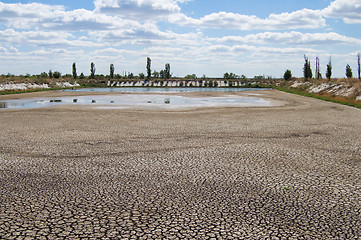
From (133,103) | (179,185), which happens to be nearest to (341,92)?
(133,103)

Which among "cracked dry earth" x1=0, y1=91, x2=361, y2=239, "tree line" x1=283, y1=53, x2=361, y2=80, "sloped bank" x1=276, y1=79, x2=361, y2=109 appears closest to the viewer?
"cracked dry earth" x1=0, y1=91, x2=361, y2=239

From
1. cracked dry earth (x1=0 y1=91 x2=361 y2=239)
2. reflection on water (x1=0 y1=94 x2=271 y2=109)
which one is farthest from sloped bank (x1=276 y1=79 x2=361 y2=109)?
cracked dry earth (x1=0 y1=91 x2=361 y2=239)

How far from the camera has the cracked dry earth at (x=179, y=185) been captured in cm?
505

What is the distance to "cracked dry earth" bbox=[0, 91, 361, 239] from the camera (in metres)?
5.05

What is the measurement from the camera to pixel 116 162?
890 centimetres

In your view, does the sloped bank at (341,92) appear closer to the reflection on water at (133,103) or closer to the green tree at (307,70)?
the reflection on water at (133,103)

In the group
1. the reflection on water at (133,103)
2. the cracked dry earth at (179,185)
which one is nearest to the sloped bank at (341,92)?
the reflection on water at (133,103)

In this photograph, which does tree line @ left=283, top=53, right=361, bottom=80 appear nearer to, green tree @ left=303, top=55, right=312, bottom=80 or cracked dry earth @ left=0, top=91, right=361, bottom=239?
green tree @ left=303, top=55, right=312, bottom=80

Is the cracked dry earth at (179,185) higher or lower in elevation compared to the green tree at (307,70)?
lower

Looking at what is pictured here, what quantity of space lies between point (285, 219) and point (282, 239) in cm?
74

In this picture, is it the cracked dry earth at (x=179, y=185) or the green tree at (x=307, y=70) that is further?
the green tree at (x=307, y=70)

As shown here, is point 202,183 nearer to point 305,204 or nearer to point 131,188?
point 131,188

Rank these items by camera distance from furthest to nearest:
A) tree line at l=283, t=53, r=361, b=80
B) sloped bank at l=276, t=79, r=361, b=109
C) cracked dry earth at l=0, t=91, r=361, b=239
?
tree line at l=283, t=53, r=361, b=80, sloped bank at l=276, t=79, r=361, b=109, cracked dry earth at l=0, t=91, r=361, b=239

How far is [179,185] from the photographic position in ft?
23.0
